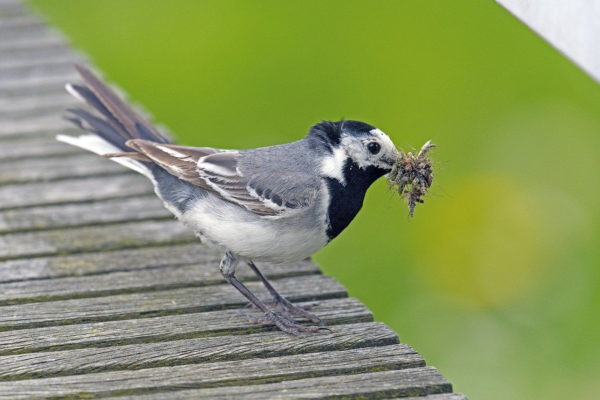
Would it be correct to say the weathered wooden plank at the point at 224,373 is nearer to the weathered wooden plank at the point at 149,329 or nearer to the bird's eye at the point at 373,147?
the weathered wooden plank at the point at 149,329

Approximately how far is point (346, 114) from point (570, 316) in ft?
9.26

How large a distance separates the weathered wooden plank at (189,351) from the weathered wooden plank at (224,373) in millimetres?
59

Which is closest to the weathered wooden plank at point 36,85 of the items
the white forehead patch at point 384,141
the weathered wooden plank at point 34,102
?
the weathered wooden plank at point 34,102

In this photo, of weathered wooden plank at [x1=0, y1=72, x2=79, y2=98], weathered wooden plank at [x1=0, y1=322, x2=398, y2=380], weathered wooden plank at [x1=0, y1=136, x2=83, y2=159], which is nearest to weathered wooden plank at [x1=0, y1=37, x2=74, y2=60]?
weathered wooden plank at [x1=0, y1=72, x2=79, y2=98]

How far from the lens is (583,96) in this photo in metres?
9.53

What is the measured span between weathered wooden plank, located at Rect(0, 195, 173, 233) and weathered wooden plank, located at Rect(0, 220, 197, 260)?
0.07 meters

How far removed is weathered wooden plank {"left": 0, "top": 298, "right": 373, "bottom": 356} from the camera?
13.9 feet

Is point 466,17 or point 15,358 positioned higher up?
point 466,17

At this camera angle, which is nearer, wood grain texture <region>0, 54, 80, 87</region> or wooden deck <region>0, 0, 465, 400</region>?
wooden deck <region>0, 0, 465, 400</region>

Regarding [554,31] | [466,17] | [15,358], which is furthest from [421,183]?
[466,17]

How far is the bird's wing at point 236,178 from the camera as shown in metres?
4.68

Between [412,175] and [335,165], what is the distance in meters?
0.33

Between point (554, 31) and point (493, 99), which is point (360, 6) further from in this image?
point (554, 31)

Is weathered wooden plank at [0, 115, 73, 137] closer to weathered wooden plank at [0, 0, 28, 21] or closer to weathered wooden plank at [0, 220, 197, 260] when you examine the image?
weathered wooden plank at [0, 220, 197, 260]
